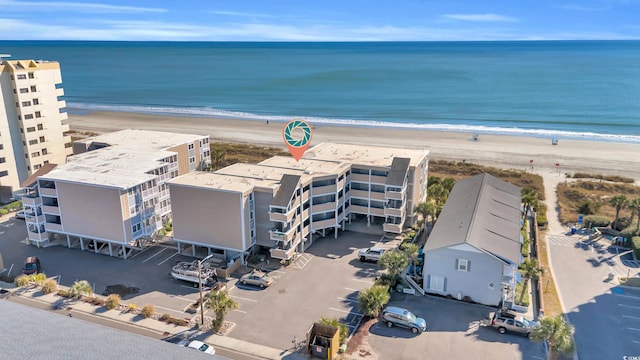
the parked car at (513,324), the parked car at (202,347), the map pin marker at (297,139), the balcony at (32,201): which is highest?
the map pin marker at (297,139)

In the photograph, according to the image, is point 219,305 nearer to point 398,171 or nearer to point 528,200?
point 398,171

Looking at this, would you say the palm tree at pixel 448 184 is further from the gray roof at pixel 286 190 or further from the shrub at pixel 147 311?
the shrub at pixel 147 311

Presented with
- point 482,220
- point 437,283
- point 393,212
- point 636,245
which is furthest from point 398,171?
point 636,245

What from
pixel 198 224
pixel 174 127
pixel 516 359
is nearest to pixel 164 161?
pixel 198 224

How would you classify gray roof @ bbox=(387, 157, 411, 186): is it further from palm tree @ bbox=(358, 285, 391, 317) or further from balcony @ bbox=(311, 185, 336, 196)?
palm tree @ bbox=(358, 285, 391, 317)

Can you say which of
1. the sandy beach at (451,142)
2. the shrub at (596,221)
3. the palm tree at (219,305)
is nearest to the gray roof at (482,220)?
the shrub at (596,221)

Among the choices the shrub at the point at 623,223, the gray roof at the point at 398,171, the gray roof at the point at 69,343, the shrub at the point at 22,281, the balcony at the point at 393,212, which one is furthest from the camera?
the shrub at the point at 623,223

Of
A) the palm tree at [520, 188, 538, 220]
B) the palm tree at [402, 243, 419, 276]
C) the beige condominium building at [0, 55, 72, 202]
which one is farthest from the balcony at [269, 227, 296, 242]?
the beige condominium building at [0, 55, 72, 202]
